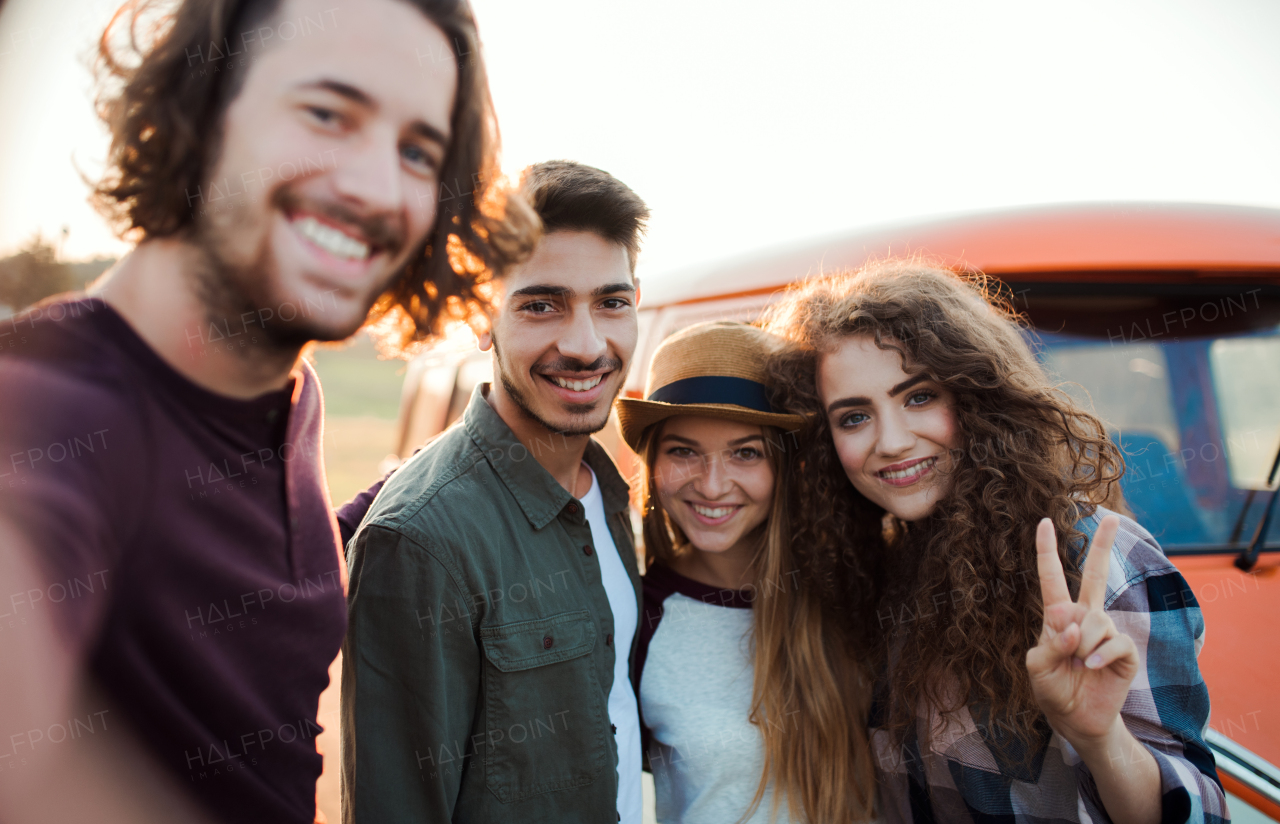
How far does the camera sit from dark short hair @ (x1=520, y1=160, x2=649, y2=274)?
179 cm

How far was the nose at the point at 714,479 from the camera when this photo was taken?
6.66ft

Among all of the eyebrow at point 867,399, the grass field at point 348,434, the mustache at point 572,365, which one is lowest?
the grass field at point 348,434

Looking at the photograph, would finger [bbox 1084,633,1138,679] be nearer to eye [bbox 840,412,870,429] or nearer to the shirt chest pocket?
eye [bbox 840,412,870,429]

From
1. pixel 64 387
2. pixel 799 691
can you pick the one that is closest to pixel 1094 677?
pixel 799 691

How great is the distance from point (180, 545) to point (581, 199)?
4.27 feet

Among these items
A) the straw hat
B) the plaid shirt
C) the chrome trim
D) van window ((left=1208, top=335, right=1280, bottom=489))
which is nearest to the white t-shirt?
the straw hat

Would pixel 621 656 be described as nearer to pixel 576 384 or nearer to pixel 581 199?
pixel 576 384

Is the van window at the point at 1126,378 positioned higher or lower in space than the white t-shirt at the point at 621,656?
higher

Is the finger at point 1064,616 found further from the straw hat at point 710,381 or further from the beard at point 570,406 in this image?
the beard at point 570,406

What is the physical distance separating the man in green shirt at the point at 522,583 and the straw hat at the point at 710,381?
20 centimetres

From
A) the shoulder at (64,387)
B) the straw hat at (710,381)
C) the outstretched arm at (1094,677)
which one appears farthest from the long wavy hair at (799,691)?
the shoulder at (64,387)

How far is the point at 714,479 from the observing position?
2029 mm

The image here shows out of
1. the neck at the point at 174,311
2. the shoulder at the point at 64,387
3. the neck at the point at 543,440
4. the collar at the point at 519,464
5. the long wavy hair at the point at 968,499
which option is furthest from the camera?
the neck at the point at 543,440

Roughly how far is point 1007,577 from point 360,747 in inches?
63.2
